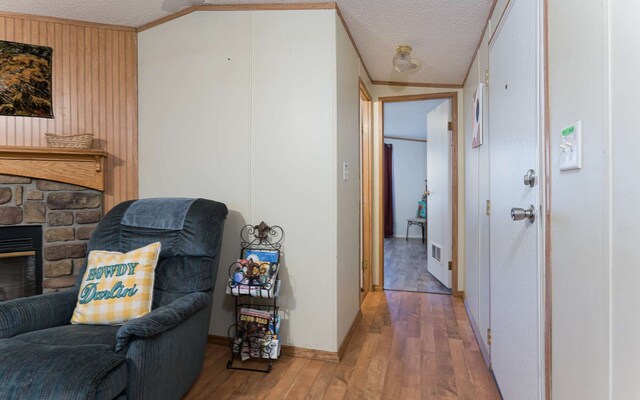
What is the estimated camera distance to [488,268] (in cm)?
211

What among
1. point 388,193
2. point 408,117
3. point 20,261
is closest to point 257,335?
point 20,261

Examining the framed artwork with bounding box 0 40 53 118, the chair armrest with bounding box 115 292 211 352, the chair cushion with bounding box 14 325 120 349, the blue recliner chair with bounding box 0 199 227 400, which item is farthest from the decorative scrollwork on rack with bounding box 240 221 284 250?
the framed artwork with bounding box 0 40 53 118

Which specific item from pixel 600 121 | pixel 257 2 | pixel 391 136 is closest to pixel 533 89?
pixel 600 121

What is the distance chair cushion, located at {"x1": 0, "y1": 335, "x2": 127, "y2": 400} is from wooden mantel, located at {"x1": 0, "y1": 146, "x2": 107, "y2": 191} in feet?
4.59

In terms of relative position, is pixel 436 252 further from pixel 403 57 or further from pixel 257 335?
pixel 257 335

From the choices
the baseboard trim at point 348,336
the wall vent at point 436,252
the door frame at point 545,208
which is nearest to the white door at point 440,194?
the wall vent at point 436,252

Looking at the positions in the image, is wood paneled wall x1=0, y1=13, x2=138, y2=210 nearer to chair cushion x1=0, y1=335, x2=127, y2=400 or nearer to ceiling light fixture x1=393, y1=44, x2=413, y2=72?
→ chair cushion x1=0, y1=335, x2=127, y2=400

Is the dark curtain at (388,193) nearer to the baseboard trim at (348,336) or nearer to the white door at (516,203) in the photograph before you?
the baseboard trim at (348,336)

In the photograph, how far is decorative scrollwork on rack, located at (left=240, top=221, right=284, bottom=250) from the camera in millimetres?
2248

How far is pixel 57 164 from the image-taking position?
2352 mm

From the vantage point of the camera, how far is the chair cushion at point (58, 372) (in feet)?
3.73

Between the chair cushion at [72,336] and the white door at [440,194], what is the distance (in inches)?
123

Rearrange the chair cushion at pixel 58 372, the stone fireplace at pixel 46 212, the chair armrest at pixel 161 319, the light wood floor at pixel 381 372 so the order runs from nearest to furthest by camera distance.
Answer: the chair cushion at pixel 58 372 → the chair armrest at pixel 161 319 → the light wood floor at pixel 381 372 → the stone fireplace at pixel 46 212

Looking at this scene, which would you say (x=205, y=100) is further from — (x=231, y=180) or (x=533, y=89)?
(x=533, y=89)
